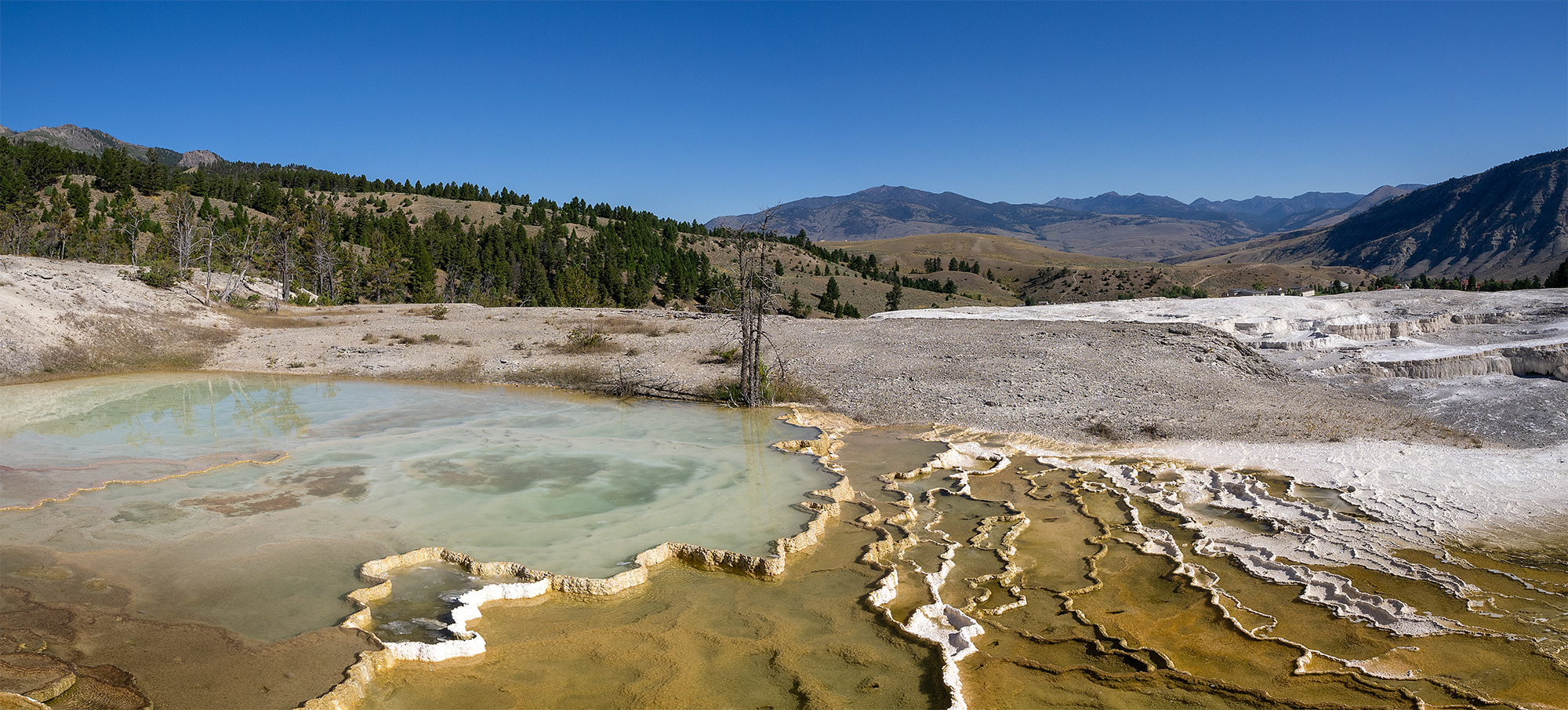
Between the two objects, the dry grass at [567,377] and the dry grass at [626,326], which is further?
the dry grass at [626,326]

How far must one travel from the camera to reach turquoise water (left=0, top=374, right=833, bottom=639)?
21.4ft

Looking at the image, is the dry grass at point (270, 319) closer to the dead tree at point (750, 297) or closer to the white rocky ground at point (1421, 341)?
the dead tree at point (750, 297)

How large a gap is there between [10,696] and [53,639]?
1107mm

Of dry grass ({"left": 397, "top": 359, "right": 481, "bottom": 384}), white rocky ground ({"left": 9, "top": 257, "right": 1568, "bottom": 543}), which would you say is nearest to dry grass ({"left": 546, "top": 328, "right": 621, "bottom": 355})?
white rocky ground ({"left": 9, "top": 257, "right": 1568, "bottom": 543})

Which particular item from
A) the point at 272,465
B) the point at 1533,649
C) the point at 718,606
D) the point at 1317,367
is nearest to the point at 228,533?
the point at 272,465

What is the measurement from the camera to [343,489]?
8.87 metres

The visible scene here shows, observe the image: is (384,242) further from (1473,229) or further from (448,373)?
(1473,229)

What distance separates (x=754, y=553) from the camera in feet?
23.7

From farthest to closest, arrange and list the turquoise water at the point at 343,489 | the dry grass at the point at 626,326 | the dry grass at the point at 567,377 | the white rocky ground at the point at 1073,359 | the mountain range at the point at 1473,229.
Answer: the mountain range at the point at 1473,229, the dry grass at the point at 626,326, the dry grass at the point at 567,377, the white rocky ground at the point at 1073,359, the turquoise water at the point at 343,489

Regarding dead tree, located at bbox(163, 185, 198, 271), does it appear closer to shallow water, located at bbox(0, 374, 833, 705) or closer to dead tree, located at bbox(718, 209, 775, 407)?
shallow water, located at bbox(0, 374, 833, 705)

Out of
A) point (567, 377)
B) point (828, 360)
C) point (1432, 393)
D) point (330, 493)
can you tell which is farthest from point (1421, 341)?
point (330, 493)

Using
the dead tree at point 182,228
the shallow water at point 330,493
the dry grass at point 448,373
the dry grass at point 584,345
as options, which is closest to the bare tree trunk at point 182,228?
the dead tree at point 182,228

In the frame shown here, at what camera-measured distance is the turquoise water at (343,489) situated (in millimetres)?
6520

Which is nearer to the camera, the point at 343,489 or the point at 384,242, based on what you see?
the point at 343,489
